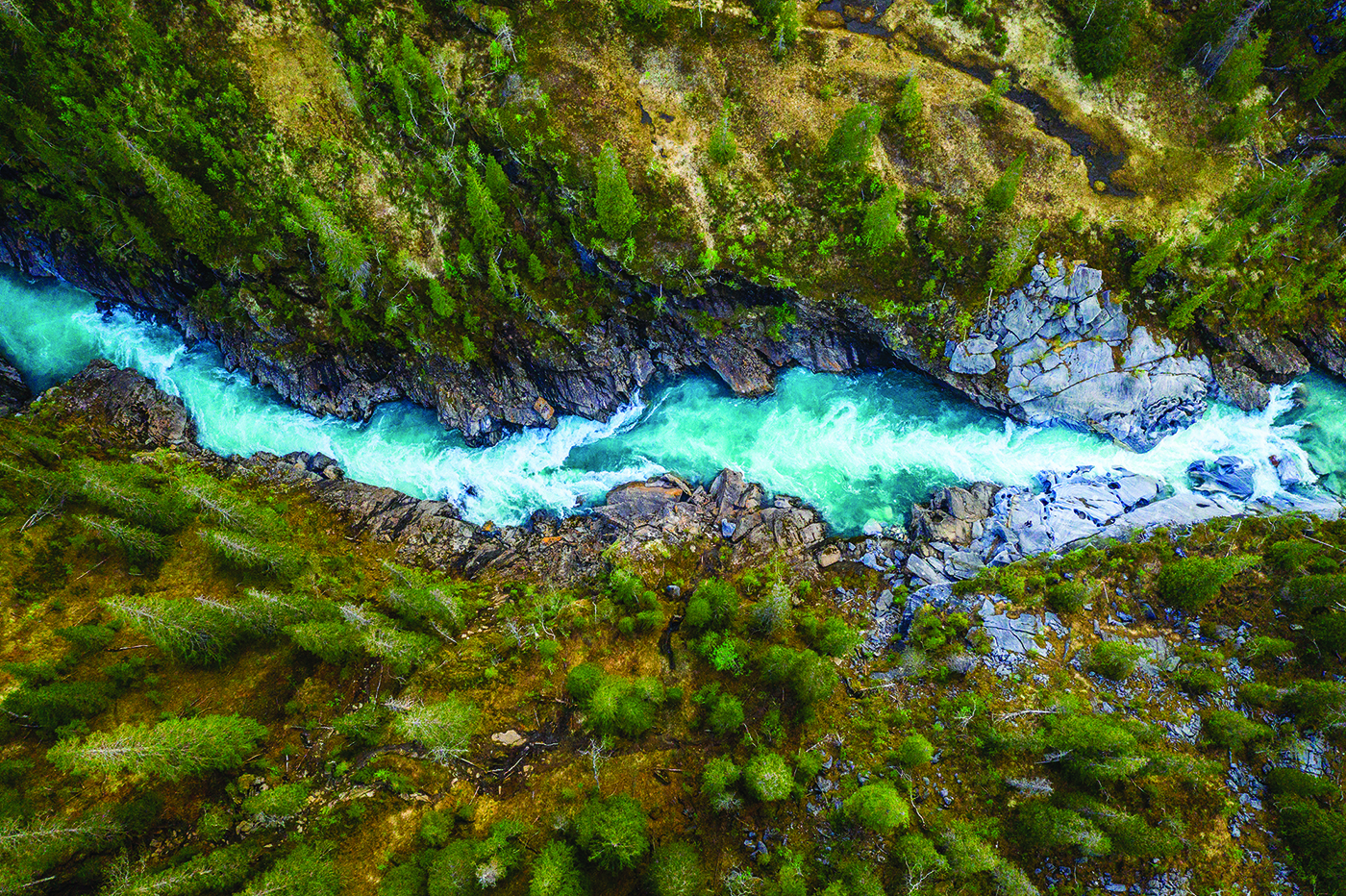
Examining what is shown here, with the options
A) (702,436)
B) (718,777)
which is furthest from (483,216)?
(718,777)

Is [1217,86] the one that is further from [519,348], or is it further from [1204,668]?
[519,348]

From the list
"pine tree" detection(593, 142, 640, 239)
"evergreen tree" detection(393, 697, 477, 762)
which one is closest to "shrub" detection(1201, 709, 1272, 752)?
"evergreen tree" detection(393, 697, 477, 762)

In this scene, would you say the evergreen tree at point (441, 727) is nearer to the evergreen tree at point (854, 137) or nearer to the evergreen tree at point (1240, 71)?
the evergreen tree at point (854, 137)

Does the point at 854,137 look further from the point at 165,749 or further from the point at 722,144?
the point at 165,749

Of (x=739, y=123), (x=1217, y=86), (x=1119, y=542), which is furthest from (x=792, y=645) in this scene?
(x=1217, y=86)

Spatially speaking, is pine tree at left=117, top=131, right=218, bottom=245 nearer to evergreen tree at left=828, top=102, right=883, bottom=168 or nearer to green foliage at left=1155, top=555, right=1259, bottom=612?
evergreen tree at left=828, top=102, right=883, bottom=168

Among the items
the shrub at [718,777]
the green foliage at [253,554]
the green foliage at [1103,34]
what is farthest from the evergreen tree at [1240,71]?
the green foliage at [253,554]
